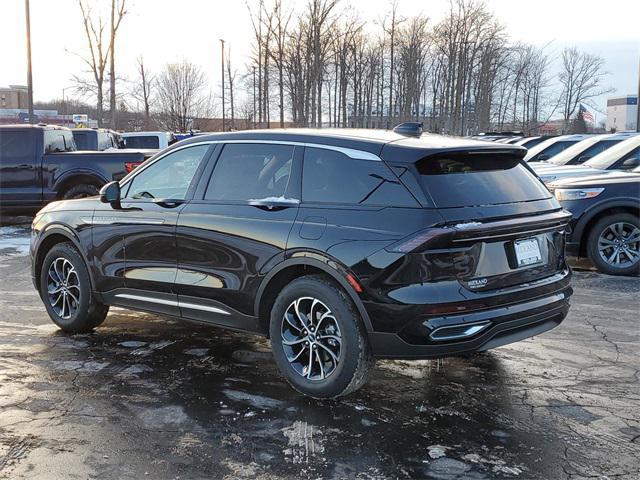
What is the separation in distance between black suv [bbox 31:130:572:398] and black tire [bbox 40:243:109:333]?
0.59m

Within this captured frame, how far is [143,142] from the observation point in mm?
23797

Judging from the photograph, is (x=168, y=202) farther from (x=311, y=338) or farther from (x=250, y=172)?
(x=311, y=338)

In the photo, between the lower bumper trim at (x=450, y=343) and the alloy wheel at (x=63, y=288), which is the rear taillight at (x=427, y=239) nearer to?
the lower bumper trim at (x=450, y=343)

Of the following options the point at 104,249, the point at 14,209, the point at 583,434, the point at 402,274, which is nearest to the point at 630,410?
the point at 583,434

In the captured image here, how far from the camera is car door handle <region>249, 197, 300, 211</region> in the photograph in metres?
4.32

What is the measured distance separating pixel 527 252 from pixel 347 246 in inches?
45.3

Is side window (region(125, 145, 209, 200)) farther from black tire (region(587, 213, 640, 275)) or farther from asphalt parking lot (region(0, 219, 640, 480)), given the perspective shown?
black tire (region(587, 213, 640, 275))

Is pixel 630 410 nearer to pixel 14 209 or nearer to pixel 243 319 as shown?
pixel 243 319

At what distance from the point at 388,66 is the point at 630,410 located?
46.0 metres

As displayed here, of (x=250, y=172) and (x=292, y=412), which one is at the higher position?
(x=250, y=172)

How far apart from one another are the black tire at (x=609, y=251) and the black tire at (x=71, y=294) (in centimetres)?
601

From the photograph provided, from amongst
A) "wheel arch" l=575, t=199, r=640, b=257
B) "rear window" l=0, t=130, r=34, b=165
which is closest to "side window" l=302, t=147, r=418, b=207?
"wheel arch" l=575, t=199, r=640, b=257

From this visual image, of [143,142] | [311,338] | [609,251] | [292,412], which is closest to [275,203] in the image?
[311,338]

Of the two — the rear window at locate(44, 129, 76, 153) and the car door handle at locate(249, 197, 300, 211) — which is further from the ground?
the rear window at locate(44, 129, 76, 153)
